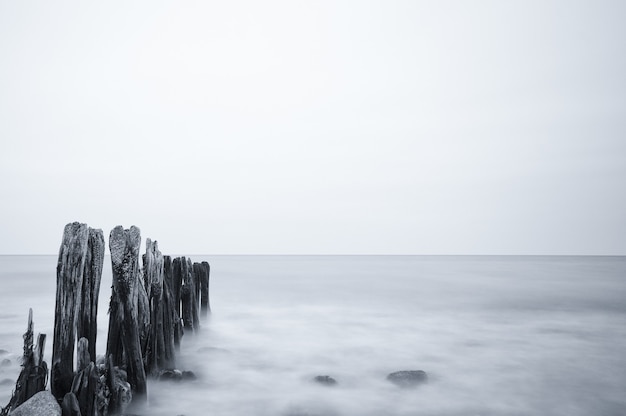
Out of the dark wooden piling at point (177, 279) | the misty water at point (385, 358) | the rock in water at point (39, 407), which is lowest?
the misty water at point (385, 358)

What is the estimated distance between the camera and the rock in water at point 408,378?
7.18 m

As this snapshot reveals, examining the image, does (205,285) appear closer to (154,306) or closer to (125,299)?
(154,306)

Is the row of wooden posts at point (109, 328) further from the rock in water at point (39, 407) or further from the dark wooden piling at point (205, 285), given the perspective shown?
the dark wooden piling at point (205, 285)

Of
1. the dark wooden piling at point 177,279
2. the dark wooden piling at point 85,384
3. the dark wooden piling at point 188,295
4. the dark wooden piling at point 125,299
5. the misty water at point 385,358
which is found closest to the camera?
the dark wooden piling at point 85,384

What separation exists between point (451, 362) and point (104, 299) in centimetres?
1409

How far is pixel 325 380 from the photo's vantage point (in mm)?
7250

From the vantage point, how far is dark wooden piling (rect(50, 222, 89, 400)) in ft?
14.5

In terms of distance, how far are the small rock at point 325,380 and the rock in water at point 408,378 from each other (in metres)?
0.97

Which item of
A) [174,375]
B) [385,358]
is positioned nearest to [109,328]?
[174,375]

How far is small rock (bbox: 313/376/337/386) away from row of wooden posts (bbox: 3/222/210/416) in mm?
2343

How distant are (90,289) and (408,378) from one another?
5.14 m

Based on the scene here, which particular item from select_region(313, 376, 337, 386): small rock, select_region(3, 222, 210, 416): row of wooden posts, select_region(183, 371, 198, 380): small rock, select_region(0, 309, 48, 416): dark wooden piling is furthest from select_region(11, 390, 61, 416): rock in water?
select_region(313, 376, 337, 386): small rock

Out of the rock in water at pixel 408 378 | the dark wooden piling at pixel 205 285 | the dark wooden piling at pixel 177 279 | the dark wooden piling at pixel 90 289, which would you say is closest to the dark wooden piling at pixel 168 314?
the dark wooden piling at pixel 177 279

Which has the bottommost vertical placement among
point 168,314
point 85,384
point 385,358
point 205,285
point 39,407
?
point 385,358
